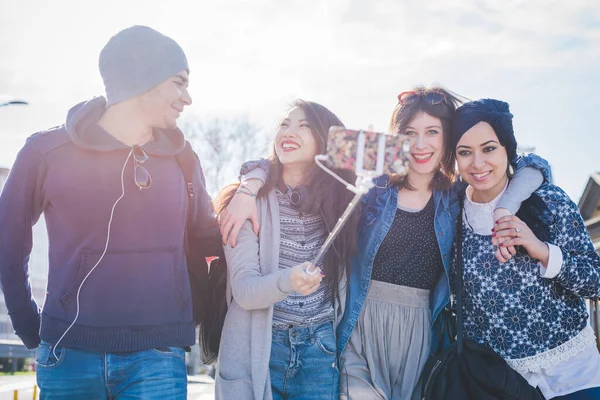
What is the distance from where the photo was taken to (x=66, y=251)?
106 inches

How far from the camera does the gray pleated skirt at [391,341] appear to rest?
3.32m

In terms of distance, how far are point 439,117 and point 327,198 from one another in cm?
83

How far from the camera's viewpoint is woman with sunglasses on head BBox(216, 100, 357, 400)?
3062 mm

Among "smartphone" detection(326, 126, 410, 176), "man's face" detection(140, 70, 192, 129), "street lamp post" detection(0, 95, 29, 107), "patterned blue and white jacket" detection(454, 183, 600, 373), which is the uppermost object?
"street lamp post" detection(0, 95, 29, 107)

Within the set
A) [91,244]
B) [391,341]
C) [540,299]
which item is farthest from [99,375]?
[540,299]

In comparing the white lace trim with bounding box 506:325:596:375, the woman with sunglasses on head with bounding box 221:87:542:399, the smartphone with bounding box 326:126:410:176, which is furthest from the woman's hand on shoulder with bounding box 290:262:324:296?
the white lace trim with bounding box 506:325:596:375

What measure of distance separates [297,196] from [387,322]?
0.88m

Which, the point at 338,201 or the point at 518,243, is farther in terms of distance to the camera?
the point at 338,201

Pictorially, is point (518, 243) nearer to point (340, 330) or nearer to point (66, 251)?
point (340, 330)

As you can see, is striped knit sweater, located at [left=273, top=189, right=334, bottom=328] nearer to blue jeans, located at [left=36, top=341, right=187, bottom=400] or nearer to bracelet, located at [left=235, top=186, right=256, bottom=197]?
bracelet, located at [left=235, top=186, right=256, bottom=197]

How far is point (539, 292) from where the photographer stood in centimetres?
315

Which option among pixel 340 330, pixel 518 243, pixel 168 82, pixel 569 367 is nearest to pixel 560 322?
pixel 569 367

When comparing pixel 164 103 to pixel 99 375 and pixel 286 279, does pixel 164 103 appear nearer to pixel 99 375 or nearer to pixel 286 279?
pixel 286 279

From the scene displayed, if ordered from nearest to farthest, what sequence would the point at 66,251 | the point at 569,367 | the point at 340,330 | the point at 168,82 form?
the point at 66,251
the point at 168,82
the point at 569,367
the point at 340,330
